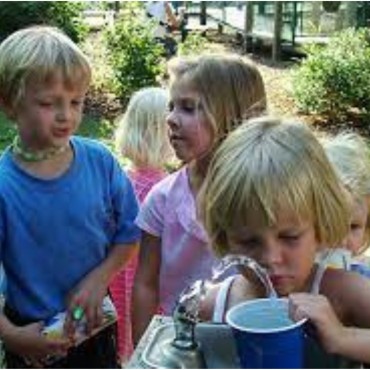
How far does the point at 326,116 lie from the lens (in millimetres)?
11281

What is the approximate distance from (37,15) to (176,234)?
11553 mm

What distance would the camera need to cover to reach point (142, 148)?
3.83 metres

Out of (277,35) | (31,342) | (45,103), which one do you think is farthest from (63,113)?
(277,35)

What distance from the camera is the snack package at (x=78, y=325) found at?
8.29ft

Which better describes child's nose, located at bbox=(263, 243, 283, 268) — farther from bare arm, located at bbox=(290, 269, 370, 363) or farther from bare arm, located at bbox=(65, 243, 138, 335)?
bare arm, located at bbox=(65, 243, 138, 335)

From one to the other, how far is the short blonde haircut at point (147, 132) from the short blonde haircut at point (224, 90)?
4.06ft

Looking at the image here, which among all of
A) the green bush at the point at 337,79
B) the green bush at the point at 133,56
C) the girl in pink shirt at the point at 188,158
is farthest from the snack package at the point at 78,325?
the green bush at the point at 133,56

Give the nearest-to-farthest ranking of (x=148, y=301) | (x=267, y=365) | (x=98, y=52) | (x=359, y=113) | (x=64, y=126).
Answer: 1. (x=267, y=365)
2. (x=64, y=126)
3. (x=148, y=301)
4. (x=359, y=113)
5. (x=98, y=52)

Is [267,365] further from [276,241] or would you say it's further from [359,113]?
[359,113]

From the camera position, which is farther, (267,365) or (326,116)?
(326,116)

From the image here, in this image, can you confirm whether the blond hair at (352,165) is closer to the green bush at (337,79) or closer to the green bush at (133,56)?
the green bush at (337,79)

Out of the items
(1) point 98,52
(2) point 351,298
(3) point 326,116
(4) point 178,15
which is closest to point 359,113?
(3) point 326,116

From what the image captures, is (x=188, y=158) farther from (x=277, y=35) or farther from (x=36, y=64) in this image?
(x=277, y=35)

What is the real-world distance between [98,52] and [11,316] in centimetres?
1260
